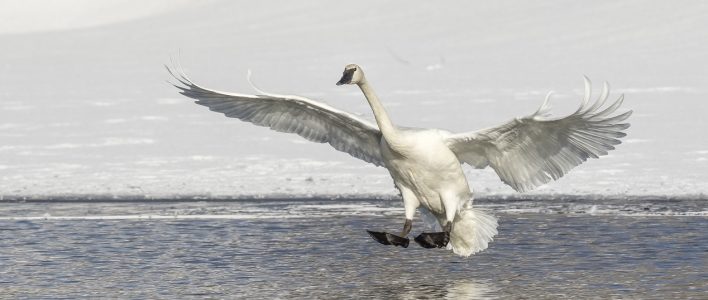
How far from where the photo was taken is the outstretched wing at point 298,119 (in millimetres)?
11000

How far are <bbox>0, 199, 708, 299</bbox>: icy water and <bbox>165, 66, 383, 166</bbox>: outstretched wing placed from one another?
2.73 feet

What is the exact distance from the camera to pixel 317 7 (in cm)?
3794

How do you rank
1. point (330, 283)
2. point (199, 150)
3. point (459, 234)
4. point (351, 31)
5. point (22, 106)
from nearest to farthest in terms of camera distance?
point (330, 283), point (459, 234), point (199, 150), point (22, 106), point (351, 31)

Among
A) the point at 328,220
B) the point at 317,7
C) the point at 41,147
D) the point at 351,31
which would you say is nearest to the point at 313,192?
the point at 328,220

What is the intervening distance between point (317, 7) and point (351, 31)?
4609mm

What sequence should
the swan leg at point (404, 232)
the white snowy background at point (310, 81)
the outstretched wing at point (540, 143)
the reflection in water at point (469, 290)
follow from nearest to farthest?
1. the reflection in water at point (469, 290)
2. the outstretched wing at point (540, 143)
3. the swan leg at point (404, 232)
4. the white snowy background at point (310, 81)

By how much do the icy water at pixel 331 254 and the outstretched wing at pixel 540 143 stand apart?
64 cm

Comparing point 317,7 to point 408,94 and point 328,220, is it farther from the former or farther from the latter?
point 328,220

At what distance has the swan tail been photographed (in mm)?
10680

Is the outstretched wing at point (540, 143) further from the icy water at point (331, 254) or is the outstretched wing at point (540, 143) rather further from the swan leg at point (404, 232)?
the icy water at point (331, 254)

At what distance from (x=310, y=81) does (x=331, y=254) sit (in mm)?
15743

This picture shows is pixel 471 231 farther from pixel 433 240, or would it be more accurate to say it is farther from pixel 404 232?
pixel 404 232

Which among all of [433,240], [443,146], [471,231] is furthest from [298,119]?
[471,231]

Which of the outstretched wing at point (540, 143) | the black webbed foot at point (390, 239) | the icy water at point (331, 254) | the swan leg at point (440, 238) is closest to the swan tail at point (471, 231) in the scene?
the icy water at point (331, 254)
